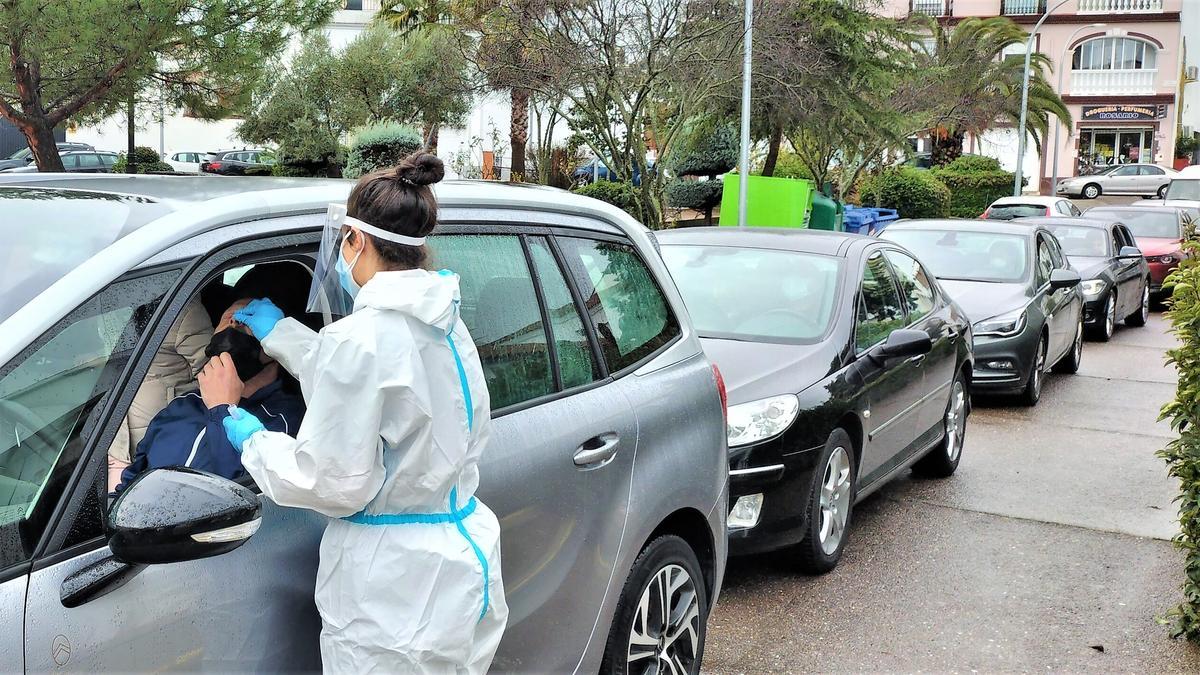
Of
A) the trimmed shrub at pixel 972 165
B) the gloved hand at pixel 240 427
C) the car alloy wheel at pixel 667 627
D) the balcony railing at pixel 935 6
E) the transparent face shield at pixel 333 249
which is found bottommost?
the car alloy wheel at pixel 667 627

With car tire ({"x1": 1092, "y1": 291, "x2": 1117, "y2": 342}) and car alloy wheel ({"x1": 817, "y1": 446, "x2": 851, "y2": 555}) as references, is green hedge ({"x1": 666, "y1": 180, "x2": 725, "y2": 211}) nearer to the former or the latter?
car tire ({"x1": 1092, "y1": 291, "x2": 1117, "y2": 342})

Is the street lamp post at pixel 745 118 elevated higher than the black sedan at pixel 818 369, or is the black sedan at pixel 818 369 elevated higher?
the street lamp post at pixel 745 118

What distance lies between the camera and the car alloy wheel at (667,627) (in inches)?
129

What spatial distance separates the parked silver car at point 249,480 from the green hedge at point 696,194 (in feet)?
77.4

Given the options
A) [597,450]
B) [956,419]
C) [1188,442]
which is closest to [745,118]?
[956,419]

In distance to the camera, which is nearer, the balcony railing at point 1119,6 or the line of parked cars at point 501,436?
the line of parked cars at point 501,436

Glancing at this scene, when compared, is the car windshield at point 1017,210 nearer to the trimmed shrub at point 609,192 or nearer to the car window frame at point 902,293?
the trimmed shrub at point 609,192

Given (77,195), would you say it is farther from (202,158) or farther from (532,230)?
(202,158)

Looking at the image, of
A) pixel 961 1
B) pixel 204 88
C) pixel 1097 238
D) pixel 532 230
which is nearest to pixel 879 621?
pixel 532 230

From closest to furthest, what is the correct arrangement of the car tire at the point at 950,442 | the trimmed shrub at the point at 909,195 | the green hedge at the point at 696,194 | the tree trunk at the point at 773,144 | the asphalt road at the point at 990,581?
the asphalt road at the point at 990,581
the car tire at the point at 950,442
the tree trunk at the point at 773,144
the green hedge at the point at 696,194
the trimmed shrub at the point at 909,195

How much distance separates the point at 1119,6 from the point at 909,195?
99.3ft

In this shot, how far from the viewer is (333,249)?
7.70 feet

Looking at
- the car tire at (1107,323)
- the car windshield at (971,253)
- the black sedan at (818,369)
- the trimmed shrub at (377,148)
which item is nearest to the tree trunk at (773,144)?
the trimmed shrub at (377,148)

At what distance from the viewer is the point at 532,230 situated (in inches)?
121
